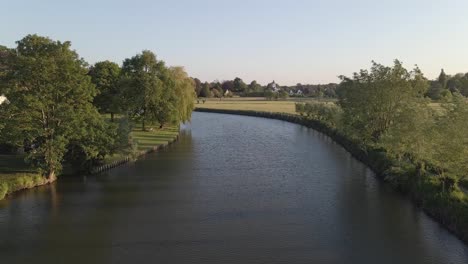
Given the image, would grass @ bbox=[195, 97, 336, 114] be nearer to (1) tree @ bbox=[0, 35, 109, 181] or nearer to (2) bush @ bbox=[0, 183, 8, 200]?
(1) tree @ bbox=[0, 35, 109, 181]

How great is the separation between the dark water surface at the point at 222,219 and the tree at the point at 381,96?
20.7ft

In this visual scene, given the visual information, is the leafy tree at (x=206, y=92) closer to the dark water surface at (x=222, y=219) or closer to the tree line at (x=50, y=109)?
the dark water surface at (x=222, y=219)

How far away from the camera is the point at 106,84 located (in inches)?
2377

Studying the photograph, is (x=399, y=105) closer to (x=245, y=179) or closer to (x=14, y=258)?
(x=245, y=179)

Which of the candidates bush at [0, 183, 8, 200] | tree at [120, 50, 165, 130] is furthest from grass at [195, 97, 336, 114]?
bush at [0, 183, 8, 200]

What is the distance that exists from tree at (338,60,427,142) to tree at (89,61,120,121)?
99.1 ft

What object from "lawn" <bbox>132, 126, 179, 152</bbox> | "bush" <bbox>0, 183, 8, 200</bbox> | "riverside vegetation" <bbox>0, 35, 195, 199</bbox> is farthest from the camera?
"lawn" <bbox>132, 126, 179, 152</bbox>

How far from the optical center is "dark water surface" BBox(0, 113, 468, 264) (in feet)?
64.0

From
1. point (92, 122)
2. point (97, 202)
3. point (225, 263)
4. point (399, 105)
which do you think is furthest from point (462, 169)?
point (92, 122)

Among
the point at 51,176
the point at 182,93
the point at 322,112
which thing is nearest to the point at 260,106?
the point at 322,112

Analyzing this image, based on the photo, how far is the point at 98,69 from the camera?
61125 millimetres

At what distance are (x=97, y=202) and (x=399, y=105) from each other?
28213 mm

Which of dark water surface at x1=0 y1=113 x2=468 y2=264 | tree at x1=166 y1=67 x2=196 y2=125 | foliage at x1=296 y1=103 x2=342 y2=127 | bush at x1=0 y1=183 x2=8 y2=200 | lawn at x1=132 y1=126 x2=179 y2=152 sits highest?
tree at x1=166 y1=67 x2=196 y2=125

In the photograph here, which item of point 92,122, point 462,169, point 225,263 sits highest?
point 92,122
